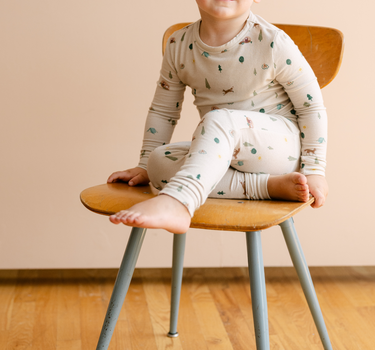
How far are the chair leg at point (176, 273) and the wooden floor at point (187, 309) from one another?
37mm

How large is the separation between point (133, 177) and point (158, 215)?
30cm

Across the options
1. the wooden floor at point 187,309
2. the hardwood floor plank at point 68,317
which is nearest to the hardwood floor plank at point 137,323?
the wooden floor at point 187,309

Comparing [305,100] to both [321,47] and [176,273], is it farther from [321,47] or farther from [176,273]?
[176,273]

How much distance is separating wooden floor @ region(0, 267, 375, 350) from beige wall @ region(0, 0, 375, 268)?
0.07 m

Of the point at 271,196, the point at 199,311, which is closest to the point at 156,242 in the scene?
the point at 199,311

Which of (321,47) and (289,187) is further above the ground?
(321,47)

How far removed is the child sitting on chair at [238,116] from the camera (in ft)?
2.28

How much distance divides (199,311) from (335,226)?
50 centimetres

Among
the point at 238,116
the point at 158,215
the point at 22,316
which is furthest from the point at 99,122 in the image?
the point at 158,215

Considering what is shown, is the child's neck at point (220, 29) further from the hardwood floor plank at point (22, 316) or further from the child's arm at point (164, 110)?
the hardwood floor plank at point (22, 316)

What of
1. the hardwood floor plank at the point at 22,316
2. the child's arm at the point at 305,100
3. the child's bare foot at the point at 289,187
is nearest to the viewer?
the child's bare foot at the point at 289,187

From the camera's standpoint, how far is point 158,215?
60 cm

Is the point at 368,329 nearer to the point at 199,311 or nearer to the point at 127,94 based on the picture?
the point at 199,311

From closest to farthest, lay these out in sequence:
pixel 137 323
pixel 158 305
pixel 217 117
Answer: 1. pixel 217 117
2. pixel 137 323
3. pixel 158 305
